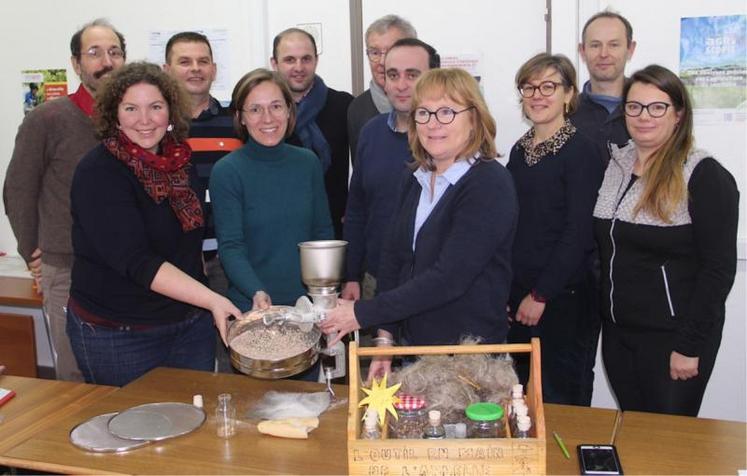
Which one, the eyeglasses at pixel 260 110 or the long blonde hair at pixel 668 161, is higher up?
→ the eyeglasses at pixel 260 110

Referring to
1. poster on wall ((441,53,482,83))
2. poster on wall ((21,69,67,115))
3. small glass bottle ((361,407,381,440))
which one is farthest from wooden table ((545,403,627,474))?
poster on wall ((21,69,67,115))

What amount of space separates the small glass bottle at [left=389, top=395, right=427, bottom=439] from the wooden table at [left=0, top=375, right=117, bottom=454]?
34.5 inches

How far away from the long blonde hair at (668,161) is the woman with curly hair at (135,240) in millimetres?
1240

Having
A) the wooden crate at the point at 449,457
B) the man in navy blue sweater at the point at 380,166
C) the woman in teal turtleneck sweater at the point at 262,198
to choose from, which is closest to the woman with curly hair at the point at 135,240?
the woman in teal turtleneck sweater at the point at 262,198

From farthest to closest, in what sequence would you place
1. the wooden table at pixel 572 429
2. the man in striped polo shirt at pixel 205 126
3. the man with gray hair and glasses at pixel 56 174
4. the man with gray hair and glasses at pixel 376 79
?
the man with gray hair and glasses at pixel 376 79 < the man with gray hair and glasses at pixel 56 174 < the man in striped polo shirt at pixel 205 126 < the wooden table at pixel 572 429

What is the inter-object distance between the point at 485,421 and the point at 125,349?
1211mm

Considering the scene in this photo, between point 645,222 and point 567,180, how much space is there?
1.16 ft

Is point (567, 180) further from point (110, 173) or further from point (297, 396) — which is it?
point (110, 173)

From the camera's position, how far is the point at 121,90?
2.12m

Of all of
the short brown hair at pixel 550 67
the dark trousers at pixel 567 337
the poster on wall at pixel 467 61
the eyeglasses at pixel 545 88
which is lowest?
the dark trousers at pixel 567 337

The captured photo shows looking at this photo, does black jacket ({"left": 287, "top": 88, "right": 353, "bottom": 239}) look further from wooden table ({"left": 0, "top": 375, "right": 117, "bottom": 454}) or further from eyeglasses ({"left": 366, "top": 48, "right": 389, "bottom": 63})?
wooden table ({"left": 0, "top": 375, "right": 117, "bottom": 454})

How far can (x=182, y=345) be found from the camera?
7.27 ft

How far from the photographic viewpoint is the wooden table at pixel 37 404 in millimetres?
1729

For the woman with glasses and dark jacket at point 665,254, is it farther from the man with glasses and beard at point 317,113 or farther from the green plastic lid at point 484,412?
the man with glasses and beard at point 317,113
